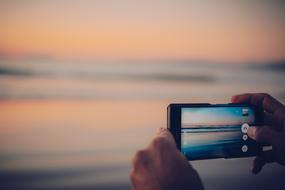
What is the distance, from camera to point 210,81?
128cm

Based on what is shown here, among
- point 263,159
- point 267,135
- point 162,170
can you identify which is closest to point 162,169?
point 162,170

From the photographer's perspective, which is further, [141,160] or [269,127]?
[269,127]

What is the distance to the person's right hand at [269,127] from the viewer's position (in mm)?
808

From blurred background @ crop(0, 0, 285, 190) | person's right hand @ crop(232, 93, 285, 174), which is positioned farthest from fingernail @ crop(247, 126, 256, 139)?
blurred background @ crop(0, 0, 285, 190)

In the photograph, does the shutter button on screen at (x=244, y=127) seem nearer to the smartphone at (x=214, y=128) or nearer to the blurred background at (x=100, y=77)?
the smartphone at (x=214, y=128)

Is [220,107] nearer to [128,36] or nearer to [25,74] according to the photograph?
[128,36]

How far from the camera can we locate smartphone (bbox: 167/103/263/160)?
0.85 meters

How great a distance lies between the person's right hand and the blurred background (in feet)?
1.12

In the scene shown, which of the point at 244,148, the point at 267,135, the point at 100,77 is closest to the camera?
the point at 267,135

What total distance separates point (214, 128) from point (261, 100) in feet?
0.37

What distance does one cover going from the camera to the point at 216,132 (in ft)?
2.95

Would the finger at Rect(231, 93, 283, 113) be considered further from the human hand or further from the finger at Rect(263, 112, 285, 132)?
the human hand

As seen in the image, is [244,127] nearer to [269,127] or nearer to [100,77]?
[269,127]

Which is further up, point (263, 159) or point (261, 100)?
point (261, 100)
